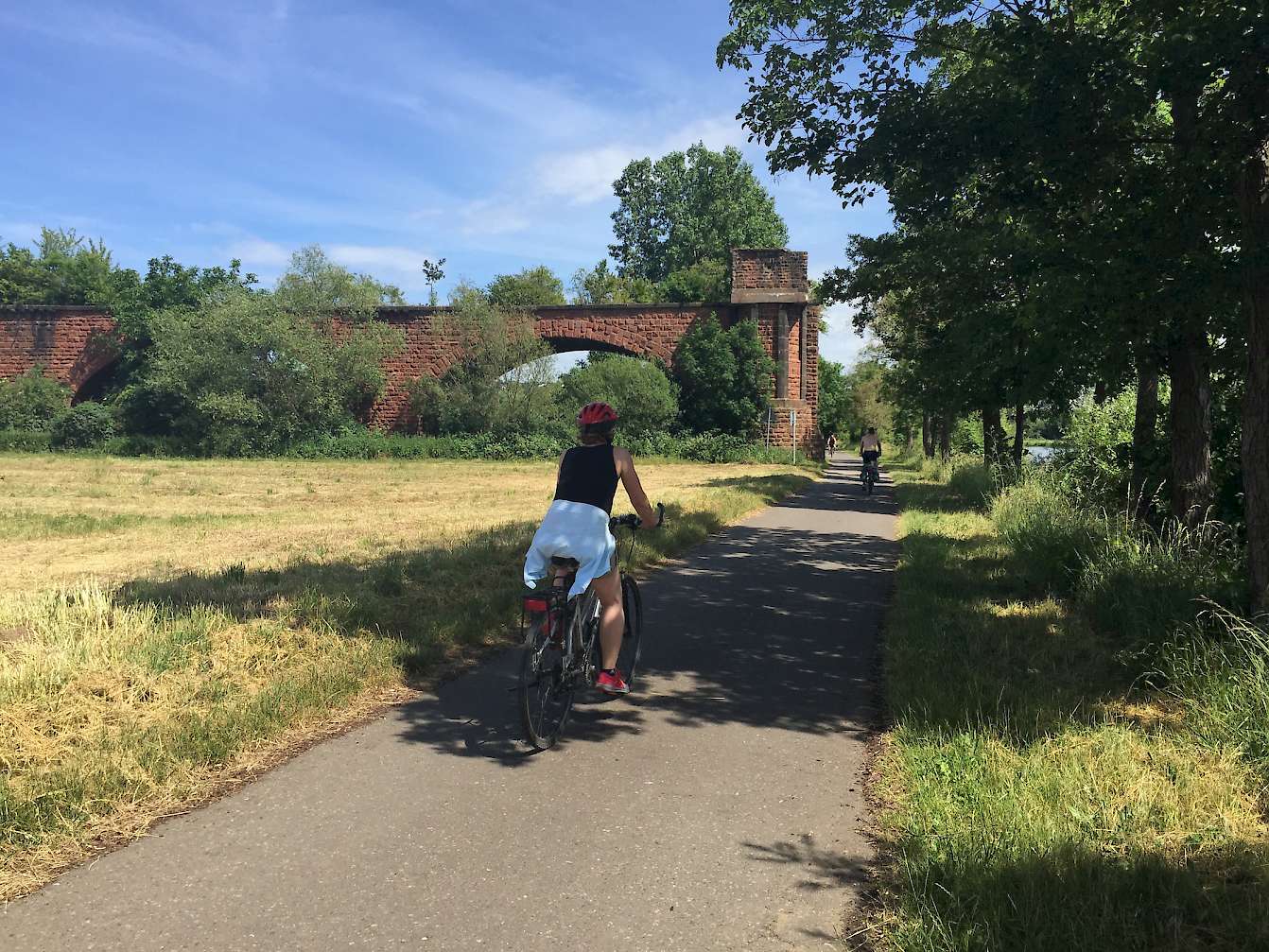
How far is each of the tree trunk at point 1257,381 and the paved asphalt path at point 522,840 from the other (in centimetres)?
251

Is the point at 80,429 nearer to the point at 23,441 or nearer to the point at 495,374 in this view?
the point at 23,441

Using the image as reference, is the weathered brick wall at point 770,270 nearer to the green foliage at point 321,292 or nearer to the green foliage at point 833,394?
the green foliage at point 321,292

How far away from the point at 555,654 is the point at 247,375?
117 ft

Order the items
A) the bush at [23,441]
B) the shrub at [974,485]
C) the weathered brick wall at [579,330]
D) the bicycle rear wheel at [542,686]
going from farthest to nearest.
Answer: the weathered brick wall at [579,330] → the bush at [23,441] → the shrub at [974,485] → the bicycle rear wheel at [542,686]

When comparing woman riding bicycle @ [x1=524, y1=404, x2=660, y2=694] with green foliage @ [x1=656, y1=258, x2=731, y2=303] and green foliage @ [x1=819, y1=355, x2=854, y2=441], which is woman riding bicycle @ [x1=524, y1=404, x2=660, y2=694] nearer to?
green foliage @ [x1=656, y1=258, x2=731, y2=303]

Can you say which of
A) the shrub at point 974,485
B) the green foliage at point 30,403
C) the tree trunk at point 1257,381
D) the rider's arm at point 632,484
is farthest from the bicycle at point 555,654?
the green foliage at point 30,403

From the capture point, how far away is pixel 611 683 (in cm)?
488

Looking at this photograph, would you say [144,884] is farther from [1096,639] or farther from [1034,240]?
[1034,240]

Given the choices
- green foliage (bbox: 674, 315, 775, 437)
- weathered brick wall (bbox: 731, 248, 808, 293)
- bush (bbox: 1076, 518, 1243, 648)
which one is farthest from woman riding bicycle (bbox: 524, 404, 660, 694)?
weathered brick wall (bbox: 731, 248, 808, 293)

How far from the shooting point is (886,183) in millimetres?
7320

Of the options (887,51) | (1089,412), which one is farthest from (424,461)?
(887,51)

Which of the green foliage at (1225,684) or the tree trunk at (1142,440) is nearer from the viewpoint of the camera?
the green foliage at (1225,684)

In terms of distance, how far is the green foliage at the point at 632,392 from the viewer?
119 ft

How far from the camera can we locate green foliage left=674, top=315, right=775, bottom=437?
120ft
